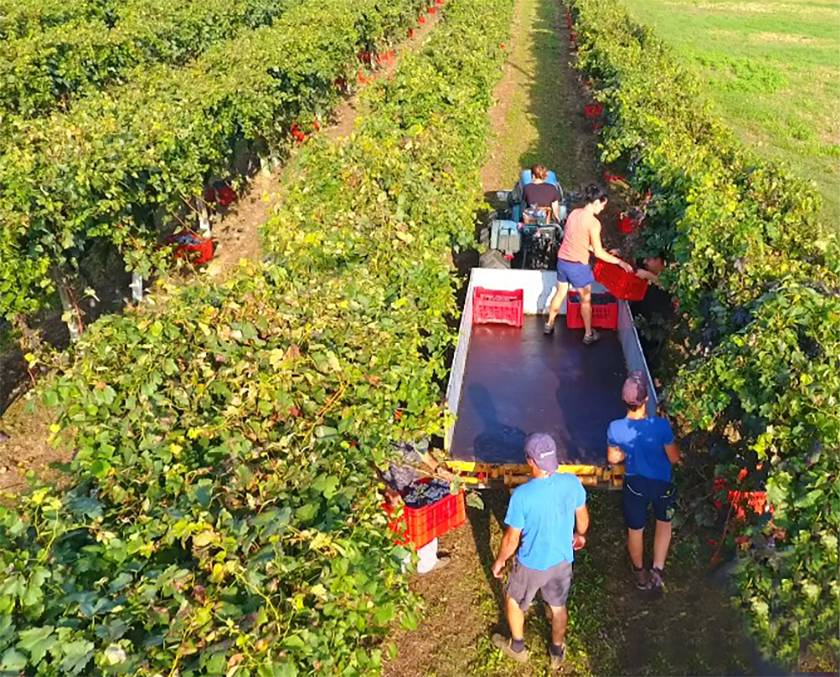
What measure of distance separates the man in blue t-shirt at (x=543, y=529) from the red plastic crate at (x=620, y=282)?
4547mm

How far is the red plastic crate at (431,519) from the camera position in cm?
581

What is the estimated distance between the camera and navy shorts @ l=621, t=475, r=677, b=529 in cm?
585

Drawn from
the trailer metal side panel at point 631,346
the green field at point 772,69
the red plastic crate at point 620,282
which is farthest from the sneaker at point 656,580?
the green field at point 772,69

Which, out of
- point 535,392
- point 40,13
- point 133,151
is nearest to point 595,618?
point 535,392

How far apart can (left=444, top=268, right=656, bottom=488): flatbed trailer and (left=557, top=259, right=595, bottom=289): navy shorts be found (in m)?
0.70

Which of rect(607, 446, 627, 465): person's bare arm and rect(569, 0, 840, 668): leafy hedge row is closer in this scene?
rect(569, 0, 840, 668): leafy hedge row

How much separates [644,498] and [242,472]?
11.6ft

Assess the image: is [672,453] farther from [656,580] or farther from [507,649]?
[507,649]

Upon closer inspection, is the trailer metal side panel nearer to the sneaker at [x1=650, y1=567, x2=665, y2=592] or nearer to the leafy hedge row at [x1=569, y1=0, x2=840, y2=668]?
the leafy hedge row at [x1=569, y1=0, x2=840, y2=668]

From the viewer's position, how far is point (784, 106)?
2262 cm

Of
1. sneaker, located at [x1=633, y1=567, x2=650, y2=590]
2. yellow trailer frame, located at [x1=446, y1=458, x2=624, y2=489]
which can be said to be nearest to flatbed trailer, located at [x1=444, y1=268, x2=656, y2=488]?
yellow trailer frame, located at [x1=446, y1=458, x2=624, y2=489]

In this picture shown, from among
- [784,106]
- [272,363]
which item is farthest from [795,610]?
[784,106]

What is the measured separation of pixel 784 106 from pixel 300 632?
24.6 m

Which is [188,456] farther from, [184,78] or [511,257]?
[184,78]
